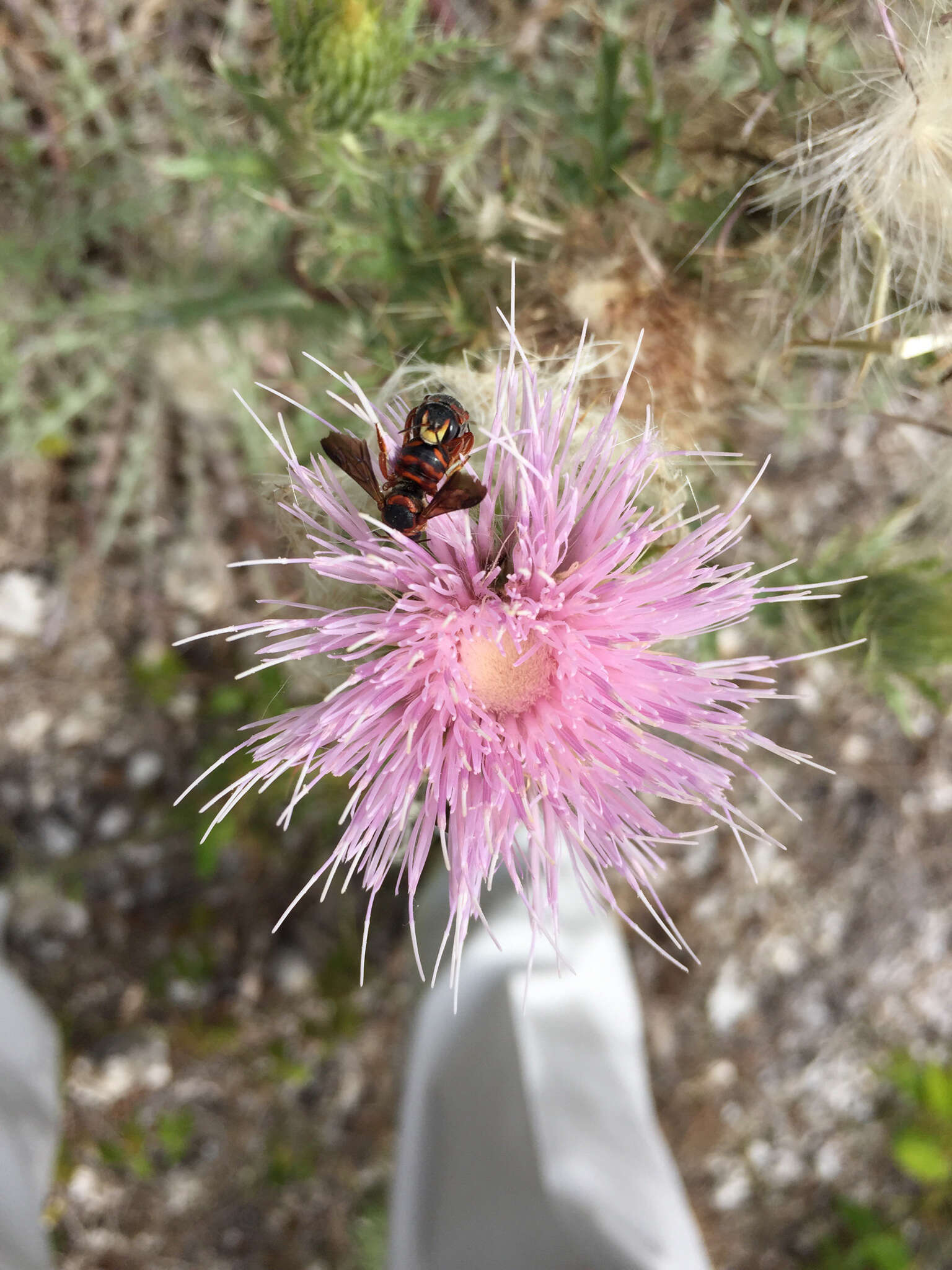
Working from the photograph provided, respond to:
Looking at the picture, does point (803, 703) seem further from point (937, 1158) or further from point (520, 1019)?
point (937, 1158)

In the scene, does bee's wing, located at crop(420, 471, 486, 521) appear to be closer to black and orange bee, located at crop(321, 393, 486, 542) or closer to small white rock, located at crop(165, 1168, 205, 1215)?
black and orange bee, located at crop(321, 393, 486, 542)

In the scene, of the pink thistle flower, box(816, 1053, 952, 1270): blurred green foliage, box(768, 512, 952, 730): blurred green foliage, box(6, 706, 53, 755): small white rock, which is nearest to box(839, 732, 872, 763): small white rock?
box(816, 1053, 952, 1270): blurred green foliage

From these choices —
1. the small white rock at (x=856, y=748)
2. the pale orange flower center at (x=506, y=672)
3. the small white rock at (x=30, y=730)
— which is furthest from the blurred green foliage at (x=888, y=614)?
the small white rock at (x=30, y=730)

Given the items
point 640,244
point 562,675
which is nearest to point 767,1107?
point 562,675

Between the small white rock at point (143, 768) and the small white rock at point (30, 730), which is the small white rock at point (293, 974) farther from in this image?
the small white rock at point (30, 730)

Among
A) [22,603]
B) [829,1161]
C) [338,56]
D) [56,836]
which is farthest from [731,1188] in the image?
[338,56]

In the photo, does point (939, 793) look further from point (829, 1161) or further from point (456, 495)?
point (456, 495)
